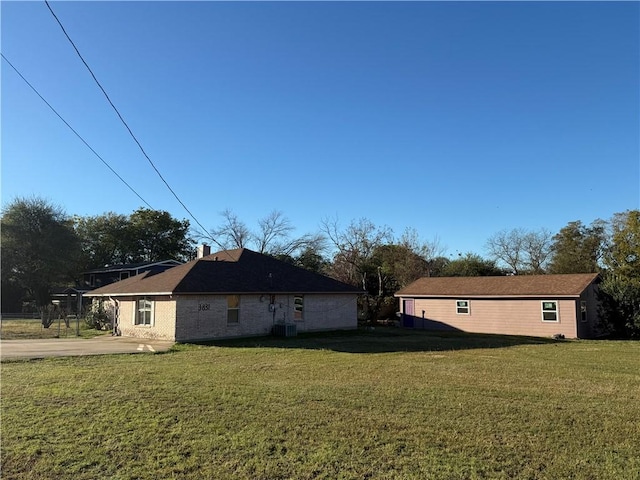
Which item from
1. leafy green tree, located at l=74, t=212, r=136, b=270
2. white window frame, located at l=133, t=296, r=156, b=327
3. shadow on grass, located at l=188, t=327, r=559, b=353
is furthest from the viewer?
leafy green tree, located at l=74, t=212, r=136, b=270

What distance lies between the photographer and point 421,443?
616 cm

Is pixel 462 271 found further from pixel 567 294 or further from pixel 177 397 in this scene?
pixel 177 397

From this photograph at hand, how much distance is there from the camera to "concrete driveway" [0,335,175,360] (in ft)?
50.3

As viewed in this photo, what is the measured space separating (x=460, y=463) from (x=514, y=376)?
21.9 ft

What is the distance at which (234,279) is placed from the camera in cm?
2286

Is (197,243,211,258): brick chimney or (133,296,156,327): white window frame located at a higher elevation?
(197,243,211,258): brick chimney

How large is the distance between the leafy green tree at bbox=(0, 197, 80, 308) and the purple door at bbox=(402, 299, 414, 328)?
36561 millimetres

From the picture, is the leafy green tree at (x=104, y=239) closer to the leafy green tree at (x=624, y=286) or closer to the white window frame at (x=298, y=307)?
the white window frame at (x=298, y=307)

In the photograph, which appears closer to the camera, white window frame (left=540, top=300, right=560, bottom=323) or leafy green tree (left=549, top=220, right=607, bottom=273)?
white window frame (left=540, top=300, right=560, bottom=323)

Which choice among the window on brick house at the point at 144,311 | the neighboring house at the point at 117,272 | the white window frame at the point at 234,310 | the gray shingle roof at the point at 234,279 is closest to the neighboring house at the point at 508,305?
the gray shingle roof at the point at 234,279

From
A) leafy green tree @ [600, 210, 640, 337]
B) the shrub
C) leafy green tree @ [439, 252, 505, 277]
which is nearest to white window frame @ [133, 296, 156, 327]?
the shrub

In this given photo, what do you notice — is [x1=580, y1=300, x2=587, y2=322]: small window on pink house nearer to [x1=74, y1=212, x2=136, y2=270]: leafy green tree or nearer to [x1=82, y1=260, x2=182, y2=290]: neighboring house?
[x1=82, y1=260, x2=182, y2=290]: neighboring house

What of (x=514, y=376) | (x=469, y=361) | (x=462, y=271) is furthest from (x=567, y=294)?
(x=462, y=271)

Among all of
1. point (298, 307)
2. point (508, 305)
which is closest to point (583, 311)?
point (508, 305)
